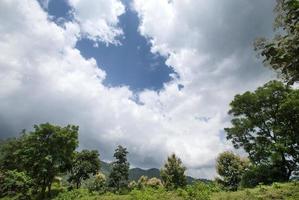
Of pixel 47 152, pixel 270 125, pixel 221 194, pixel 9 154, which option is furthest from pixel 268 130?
pixel 9 154

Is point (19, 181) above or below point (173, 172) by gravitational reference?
below

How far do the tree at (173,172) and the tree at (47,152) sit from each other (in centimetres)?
3231

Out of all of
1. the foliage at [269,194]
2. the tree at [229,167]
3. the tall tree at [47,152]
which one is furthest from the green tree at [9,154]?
the foliage at [269,194]

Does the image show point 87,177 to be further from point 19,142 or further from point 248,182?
point 248,182

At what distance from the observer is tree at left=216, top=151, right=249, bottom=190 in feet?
238

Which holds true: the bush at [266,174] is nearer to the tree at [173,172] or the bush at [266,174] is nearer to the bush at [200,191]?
the bush at [200,191]

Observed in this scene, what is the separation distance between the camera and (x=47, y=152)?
52094mm

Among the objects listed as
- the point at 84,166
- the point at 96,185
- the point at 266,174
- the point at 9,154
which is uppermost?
the point at 9,154

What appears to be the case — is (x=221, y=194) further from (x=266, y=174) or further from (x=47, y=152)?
(x=47, y=152)

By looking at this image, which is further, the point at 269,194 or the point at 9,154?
the point at 9,154

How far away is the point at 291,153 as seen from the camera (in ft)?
125

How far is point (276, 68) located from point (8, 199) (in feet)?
165

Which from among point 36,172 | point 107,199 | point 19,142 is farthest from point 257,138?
point 19,142

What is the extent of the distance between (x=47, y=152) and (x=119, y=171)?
97.5ft
